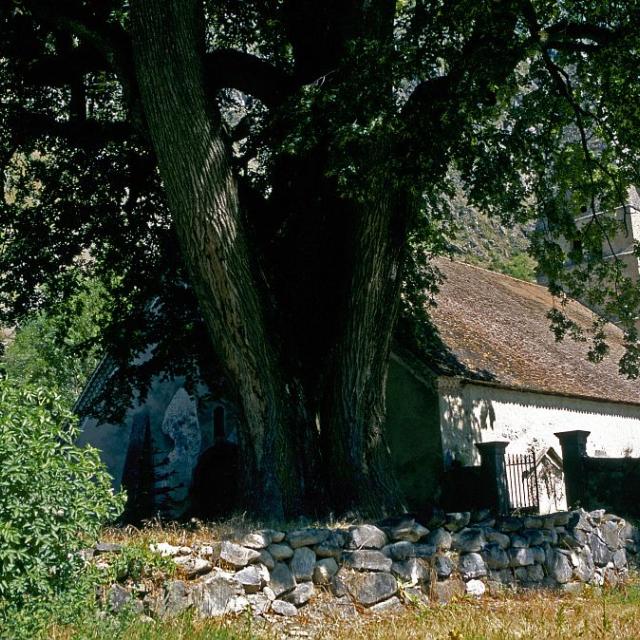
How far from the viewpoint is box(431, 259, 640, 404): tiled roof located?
63.0ft

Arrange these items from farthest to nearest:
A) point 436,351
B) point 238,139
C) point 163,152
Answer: point 436,351
point 238,139
point 163,152

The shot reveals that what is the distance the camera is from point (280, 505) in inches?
381

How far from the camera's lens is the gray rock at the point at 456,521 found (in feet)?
31.4

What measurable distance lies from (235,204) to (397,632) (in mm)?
5023

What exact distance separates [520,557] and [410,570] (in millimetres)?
1646

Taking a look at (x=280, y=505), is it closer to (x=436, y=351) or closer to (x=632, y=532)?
(x=632, y=532)

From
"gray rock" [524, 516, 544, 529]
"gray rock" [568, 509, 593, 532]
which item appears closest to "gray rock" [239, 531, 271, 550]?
"gray rock" [524, 516, 544, 529]

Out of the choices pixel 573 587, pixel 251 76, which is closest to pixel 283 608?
pixel 573 587

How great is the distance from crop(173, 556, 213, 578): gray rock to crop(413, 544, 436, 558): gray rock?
2.37m

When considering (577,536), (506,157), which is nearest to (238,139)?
(506,157)

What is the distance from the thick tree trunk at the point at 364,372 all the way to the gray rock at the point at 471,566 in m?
1.18

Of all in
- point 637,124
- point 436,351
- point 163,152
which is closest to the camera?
point 163,152

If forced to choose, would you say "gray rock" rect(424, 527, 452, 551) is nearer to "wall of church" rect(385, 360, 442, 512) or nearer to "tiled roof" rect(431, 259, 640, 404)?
"wall of church" rect(385, 360, 442, 512)

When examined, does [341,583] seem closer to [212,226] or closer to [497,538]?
[497,538]
